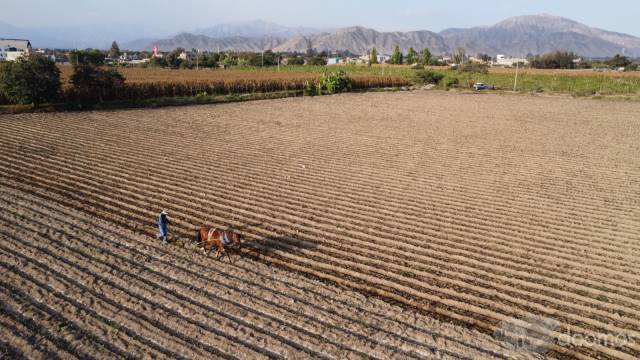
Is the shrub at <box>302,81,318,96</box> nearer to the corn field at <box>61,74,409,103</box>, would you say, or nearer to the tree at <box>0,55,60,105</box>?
the corn field at <box>61,74,409,103</box>

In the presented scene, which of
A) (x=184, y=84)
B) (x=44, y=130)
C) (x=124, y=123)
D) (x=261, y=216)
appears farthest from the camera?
(x=184, y=84)

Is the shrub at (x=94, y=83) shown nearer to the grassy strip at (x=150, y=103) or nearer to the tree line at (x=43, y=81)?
the tree line at (x=43, y=81)

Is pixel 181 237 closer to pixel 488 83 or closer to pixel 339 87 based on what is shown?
pixel 339 87

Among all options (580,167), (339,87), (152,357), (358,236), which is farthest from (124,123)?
(339,87)

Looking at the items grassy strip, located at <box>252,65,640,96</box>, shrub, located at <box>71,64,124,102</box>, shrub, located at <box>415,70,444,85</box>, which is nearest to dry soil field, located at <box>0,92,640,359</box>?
shrub, located at <box>71,64,124,102</box>

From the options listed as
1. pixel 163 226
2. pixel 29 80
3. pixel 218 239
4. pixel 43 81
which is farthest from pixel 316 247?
pixel 43 81

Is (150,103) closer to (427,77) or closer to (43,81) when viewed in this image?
(43,81)
